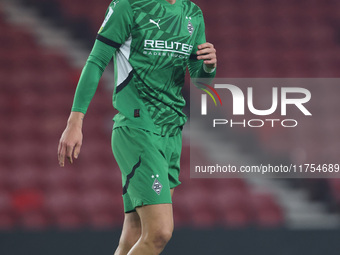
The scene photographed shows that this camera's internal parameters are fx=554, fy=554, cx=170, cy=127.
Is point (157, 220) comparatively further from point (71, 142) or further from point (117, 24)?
point (117, 24)

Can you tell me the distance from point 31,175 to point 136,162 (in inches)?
102

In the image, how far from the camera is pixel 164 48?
202cm

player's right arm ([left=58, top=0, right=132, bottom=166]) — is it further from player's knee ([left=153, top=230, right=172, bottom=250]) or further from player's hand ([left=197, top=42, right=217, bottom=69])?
player's knee ([left=153, top=230, right=172, bottom=250])

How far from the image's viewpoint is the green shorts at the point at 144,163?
191 centimetres

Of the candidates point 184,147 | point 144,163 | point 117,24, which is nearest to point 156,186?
point 144,163

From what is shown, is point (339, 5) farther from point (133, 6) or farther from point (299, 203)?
point (133, 6)


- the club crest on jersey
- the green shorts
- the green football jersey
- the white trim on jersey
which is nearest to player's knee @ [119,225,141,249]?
the green shorts

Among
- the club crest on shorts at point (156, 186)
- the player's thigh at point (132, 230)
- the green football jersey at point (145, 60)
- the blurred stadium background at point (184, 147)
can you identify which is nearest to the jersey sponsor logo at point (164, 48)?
the green football jersey at point (145, 60)

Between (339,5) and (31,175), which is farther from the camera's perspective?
(339,5)

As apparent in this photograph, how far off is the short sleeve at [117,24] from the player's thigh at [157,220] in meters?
0.58

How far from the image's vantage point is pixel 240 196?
4.25 m

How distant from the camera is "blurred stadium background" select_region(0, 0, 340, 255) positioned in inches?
143

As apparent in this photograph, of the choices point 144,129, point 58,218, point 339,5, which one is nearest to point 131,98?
point 144,129

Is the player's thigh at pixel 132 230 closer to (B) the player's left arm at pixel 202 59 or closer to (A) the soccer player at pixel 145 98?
(A) the soccer player at pixel 145 98
